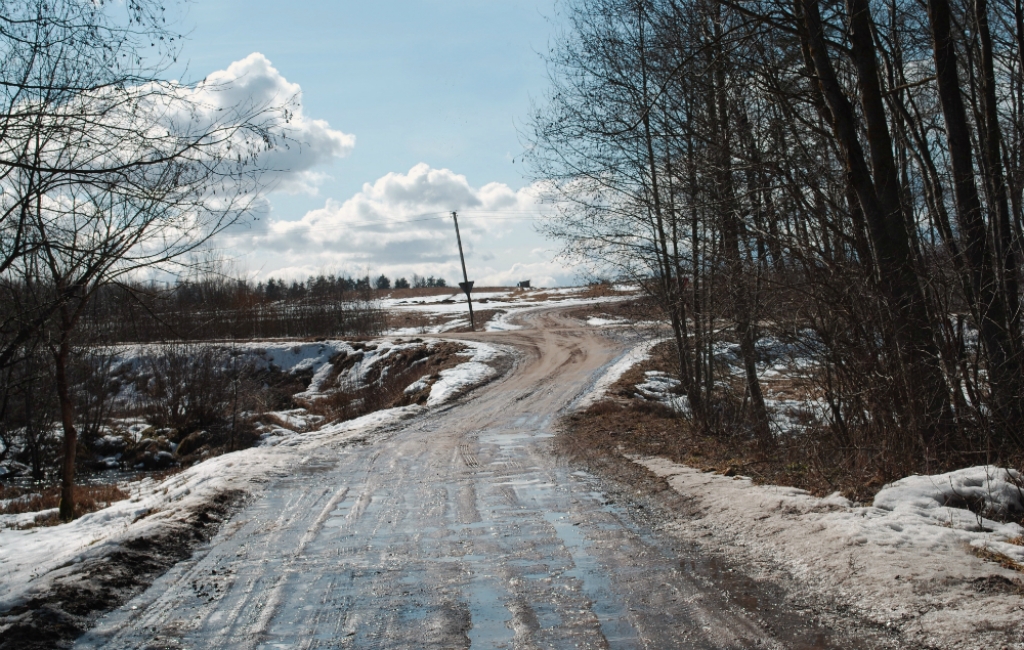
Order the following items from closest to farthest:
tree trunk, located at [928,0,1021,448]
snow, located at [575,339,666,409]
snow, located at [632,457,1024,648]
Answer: snow, located at [632,457,1024,648]
tree trunk, located at [928,0,1021,448]
snow, located at [575,339,666,409]

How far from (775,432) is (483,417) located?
837 centimetres

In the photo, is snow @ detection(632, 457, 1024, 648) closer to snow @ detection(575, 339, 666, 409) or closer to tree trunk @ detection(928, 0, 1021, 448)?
tree trunk @ detection(928, 0, 1021, 448)

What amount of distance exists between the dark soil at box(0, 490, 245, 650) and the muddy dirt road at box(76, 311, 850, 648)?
188 mm

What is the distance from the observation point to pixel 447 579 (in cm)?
519

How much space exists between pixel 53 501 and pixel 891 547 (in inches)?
677

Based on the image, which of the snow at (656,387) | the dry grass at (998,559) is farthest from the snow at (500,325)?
the dry grass at (998,559)

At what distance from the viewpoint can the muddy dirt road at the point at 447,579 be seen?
4121mm

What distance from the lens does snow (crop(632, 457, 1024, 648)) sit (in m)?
3.88

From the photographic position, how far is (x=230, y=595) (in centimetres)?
504

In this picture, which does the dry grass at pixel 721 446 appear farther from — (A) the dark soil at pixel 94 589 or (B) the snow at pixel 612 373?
(A) the dark soil at pixel 94 589

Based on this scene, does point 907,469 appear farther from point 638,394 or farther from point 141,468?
point 141,468

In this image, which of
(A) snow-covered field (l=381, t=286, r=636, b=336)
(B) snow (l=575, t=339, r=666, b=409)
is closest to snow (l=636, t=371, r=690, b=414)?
(B) snow (l=575, t=339, r=666, b=409)

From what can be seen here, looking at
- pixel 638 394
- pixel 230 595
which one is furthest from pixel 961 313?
pixel 638 394

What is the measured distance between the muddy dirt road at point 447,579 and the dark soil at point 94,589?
0.62ft
